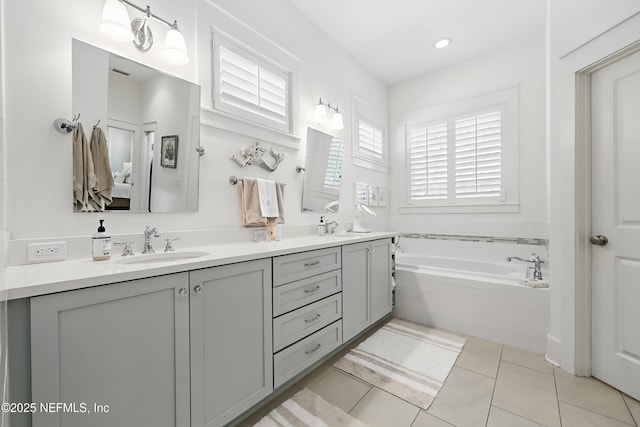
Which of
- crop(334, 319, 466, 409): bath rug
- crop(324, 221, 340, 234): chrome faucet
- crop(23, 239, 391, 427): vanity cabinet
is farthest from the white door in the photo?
crop(324, 221, 340, 234): chrome faucet

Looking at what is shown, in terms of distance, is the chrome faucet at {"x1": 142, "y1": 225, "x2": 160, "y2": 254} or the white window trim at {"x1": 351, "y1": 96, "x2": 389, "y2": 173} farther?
the white window trim at {"x1": 351, "y1": 96, "x2": 389, "y2": 173}

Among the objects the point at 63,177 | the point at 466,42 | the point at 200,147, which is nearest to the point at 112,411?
Answer: the point at 63,177

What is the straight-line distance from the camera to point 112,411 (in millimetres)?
936

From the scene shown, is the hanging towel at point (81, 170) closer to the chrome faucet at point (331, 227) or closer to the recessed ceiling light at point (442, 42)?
the chrome faucet at point (331, 227)

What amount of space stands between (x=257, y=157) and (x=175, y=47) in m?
0.82

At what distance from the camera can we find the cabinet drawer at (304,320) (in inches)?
59.9

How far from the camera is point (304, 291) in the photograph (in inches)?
66.3

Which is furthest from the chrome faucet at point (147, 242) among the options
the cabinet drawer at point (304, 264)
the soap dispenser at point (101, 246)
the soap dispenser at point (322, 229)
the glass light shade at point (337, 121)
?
the glass light shade at point (337, 121)

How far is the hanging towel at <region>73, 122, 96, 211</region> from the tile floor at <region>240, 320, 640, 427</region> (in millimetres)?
1387

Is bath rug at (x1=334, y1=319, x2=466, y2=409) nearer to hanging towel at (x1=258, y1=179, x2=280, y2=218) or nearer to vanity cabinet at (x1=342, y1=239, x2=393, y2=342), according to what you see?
vanity cabinet at (x1=342, y1=239, x2=393, y2=342)

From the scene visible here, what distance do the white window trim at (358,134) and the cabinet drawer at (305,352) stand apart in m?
1.96

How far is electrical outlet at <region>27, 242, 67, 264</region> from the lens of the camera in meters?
1.17

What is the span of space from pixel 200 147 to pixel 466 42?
2977mm

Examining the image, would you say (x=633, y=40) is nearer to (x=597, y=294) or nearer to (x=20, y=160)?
(x=597, y=294)
